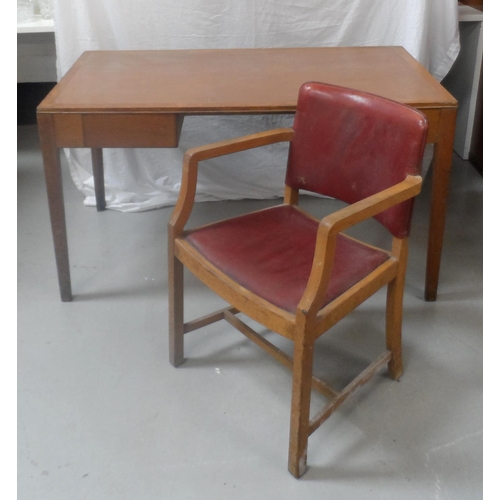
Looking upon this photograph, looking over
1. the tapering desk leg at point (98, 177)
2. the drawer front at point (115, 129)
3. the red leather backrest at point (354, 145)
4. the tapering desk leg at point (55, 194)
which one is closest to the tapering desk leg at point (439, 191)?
the red leather backrest at point (354, 145)

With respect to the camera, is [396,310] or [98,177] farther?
[98,177]

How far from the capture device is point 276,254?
1264mm

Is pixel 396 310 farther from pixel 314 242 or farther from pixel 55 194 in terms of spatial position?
pixel 55 194

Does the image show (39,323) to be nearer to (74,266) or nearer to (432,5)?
(74,266)

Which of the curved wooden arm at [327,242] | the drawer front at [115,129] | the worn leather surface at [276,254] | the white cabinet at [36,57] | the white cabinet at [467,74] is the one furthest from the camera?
the white cabinet at [36,57]

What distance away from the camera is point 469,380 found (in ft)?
4.81

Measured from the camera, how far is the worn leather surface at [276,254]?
115 cm

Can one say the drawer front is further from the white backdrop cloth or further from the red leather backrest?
the white backdrop cloth

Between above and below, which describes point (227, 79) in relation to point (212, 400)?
above

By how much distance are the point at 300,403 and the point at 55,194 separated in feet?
3.16

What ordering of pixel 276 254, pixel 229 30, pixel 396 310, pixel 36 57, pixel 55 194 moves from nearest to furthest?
pixel 276 254
pixel 396 310
pixel 55 194
pixel 229 30
pixel 36 57

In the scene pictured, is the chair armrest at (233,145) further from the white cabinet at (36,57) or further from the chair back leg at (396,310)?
the white cabinet at (36,57)

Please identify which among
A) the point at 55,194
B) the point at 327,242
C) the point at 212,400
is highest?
the point at 327,242

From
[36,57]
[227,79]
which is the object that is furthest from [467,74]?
[36,57]
